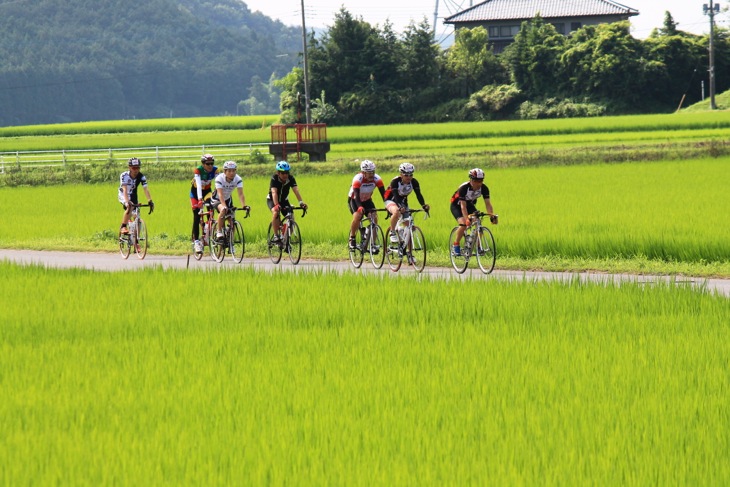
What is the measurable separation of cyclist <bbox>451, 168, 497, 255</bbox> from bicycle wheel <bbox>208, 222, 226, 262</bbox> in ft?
15.3

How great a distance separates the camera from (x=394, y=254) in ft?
60.3

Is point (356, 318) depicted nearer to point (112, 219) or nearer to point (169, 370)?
point (169, 370)

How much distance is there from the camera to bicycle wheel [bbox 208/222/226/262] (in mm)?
20562

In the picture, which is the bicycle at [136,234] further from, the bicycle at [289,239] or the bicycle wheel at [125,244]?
the bicycle at [289,239]

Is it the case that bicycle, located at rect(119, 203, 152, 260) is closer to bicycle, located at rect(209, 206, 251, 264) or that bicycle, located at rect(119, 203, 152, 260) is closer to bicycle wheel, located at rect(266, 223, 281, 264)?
bicycle, located at rect(209, 206, 251, 264)

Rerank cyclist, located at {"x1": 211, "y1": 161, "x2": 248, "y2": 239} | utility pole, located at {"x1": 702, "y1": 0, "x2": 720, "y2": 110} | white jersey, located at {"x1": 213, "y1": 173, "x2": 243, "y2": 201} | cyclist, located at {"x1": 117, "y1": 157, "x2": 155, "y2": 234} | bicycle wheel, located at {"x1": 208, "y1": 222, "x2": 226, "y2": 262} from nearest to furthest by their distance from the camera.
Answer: cyclist, located at {"x1": 211, "y1": 161, "x2": 248, "y2": 239}, white jersey, located at {"x1": 213, "y1": 173, "x2": 243, "y2": 201}, bicycle wheel, located at {"x1": 208, "y1": 222, "x2": 226, "y2": 262}, cyclist, located at {"x1": 117, "y1": 157, "x2": 155, "y2": 234}, utility pole, located at {"x1": 702, "y1": 0, "x2": 720, "y2": 110}

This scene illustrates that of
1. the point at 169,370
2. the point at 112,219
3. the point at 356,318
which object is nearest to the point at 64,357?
the point at 169,370

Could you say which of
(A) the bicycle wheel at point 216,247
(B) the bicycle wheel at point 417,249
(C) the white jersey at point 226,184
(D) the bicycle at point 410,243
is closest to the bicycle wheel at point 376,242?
(D) the bicycle at point 410,243

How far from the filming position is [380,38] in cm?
9188

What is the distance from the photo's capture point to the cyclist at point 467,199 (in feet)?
55.1

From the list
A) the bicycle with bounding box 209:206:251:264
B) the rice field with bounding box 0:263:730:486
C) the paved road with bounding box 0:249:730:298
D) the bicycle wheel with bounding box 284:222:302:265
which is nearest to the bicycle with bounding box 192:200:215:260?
the bicycle with bounding box 209:206:251:264

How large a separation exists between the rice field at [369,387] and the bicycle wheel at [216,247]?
613cm

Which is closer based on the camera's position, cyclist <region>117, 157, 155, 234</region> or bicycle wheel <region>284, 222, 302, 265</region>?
bicycle wheel <region>284, 222, 302, 265</region>

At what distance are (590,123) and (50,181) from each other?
113 ft
